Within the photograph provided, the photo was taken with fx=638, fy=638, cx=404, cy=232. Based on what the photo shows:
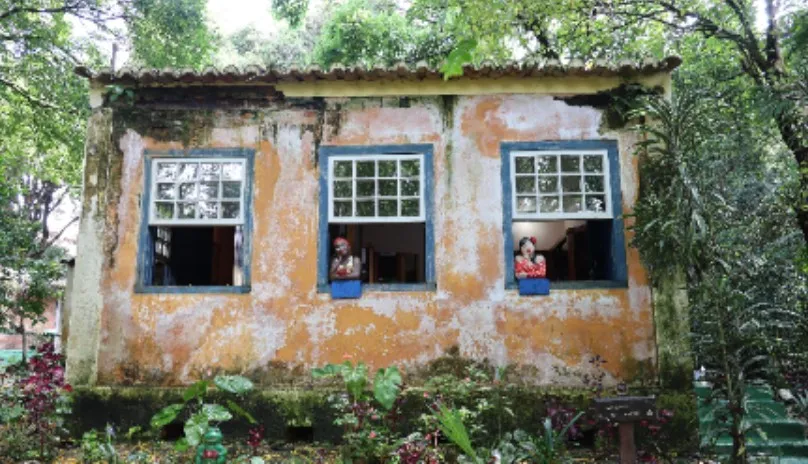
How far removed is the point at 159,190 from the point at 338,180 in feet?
7.10

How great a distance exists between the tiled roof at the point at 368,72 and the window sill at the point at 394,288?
2.39 metres

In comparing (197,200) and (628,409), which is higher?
(197,200)

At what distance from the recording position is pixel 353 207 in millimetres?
7422

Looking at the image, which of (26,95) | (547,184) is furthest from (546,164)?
(26,95)

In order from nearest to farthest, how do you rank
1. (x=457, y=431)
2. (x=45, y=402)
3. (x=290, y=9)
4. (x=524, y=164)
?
1. (x=457, y=431)
2. (x=45, y=402)
3. (x=524, y=164)
4. (x=290, y=9)

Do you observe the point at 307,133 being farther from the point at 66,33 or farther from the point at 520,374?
the point at 66,33

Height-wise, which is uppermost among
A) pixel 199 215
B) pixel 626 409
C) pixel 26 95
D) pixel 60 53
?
pixel 60 53

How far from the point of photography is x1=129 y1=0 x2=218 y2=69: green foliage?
1227cm

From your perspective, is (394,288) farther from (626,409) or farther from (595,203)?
(626,409)

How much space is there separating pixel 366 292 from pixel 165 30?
26.4 feet

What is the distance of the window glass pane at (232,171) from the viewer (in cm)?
760

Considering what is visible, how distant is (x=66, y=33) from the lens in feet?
41.4

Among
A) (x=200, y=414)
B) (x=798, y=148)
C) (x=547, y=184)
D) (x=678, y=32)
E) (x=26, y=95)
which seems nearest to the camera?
(x=200, y=414)

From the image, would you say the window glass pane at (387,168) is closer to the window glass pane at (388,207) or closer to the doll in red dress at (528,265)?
the window glass pane at (388,207)
